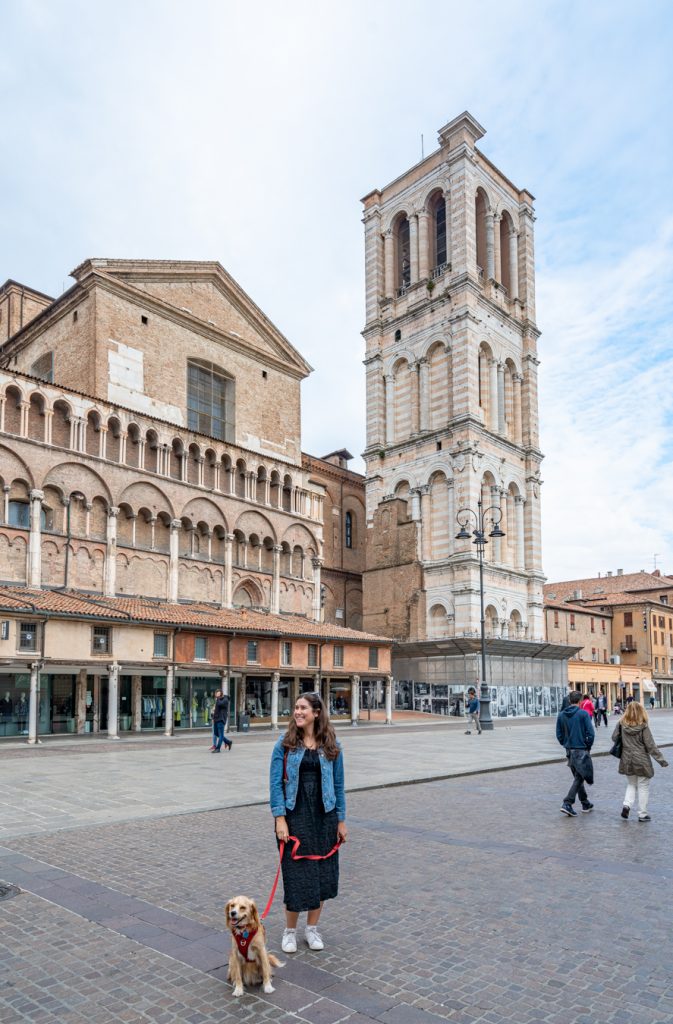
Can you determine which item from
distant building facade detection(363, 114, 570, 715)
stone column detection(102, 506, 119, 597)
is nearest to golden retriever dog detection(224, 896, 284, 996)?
stone column detection(102, 506, 119, 597)

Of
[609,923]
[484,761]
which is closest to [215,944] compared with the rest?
[609,923]

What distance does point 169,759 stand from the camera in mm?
19188

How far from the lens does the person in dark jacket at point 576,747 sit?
37.6 ft

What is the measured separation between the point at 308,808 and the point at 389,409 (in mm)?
51949

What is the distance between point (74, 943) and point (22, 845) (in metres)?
3.68

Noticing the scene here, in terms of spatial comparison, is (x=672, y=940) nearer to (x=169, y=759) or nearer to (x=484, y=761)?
(x=484, y=761)

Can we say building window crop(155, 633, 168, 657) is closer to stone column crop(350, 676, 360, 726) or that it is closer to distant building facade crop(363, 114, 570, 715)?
stone column crop(350, 676, 360, 726)

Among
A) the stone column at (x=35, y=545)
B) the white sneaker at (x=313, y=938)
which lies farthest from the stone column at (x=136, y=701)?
the white sneaker at (x=313, y=938)

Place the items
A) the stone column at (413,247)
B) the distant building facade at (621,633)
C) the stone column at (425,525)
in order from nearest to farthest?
1. the stone column at (425,525)
2. the stone column at (413,247)
3. the distant building facade at (621,633)

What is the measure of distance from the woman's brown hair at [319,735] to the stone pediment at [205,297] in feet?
110

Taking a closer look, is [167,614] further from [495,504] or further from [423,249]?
[423,249]

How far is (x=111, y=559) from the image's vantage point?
107 feet

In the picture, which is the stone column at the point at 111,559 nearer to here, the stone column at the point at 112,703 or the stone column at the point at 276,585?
the stone column at the point at 112,703

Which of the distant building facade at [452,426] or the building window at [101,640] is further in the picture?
the distant building facade at [452,426]
